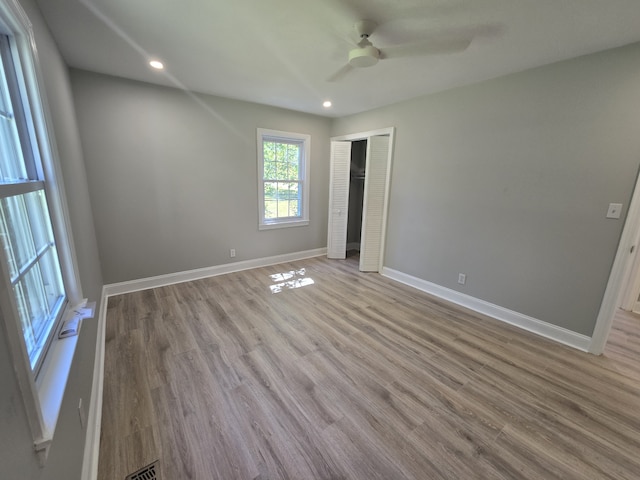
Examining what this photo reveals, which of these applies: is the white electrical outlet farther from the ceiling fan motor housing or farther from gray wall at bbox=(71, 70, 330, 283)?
the ceiling fan motor housing

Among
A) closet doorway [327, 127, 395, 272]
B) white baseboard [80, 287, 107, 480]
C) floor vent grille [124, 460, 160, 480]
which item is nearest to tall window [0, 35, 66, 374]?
white baseboard [80, 287, 107, 480]

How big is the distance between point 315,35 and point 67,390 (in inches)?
101

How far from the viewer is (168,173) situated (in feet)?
10.9

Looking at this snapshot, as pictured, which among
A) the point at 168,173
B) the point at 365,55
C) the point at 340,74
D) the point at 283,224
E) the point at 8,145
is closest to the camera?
the point at 8,145

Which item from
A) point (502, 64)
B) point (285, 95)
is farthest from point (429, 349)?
point (285, 95)

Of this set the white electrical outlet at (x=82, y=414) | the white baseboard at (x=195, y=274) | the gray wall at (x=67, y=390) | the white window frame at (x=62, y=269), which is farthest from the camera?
the white baseboard at (x=195, y=274)

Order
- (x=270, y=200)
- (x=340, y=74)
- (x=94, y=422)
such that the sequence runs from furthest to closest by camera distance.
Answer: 1. (x=270, y=200)
2. (x=340, y=74)
3. (x=94, y=422)

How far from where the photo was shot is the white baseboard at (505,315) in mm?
2432

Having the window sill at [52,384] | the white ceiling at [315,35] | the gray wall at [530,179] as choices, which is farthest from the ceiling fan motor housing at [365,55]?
the window sill at [52,384]

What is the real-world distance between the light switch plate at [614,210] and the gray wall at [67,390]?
3.55 metres

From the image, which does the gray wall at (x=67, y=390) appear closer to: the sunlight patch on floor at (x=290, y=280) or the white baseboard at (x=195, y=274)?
the white baseboard at (x=195, y=274)

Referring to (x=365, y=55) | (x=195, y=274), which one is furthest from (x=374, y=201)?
(x=195, y=274)

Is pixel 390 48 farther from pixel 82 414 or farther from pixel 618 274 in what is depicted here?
pixel 82 414

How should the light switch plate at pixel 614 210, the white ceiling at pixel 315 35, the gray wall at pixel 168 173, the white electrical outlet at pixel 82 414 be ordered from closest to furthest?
1. the white electrical outlet at pixel 82 414
2. the white ceiling at pixel 315 35
3. the light switch plate at pixel 614 210
4. the gray wall at pixel 168 173
